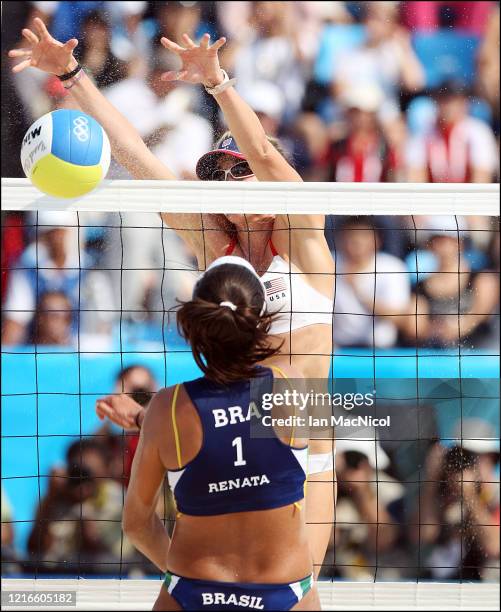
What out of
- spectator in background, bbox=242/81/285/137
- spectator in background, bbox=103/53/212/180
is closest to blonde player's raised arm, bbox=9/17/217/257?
spectator in background, bbox=103/53/212/180

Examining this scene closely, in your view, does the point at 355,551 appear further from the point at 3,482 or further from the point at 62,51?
the point at 62,51

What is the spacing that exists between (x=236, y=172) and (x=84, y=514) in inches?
86.1

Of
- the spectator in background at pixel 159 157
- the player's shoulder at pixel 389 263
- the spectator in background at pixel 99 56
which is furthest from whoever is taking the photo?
the spectator in background at pixel 99 56

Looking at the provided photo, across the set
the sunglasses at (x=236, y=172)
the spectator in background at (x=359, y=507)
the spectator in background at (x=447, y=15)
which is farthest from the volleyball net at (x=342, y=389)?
the spectator in background at (x=447, y=15)

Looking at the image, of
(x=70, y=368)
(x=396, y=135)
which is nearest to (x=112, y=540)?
(x=70, y=368)

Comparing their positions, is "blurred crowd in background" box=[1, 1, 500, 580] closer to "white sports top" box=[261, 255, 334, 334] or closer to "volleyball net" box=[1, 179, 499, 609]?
"volleyball net" box=[1, 179, 499, 609]

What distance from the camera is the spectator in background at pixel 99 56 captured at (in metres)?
5.91

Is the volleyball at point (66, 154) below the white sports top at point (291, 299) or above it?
above

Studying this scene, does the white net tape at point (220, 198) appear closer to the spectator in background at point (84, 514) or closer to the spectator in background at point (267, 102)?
the spectator in background at point (84, 514)

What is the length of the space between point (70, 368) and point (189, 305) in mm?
3057

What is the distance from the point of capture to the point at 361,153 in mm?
5773

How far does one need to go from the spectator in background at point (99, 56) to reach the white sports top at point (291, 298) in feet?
Answer: 10.2

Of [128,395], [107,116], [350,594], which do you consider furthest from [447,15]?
[350,594]

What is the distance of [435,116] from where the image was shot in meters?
5.93
